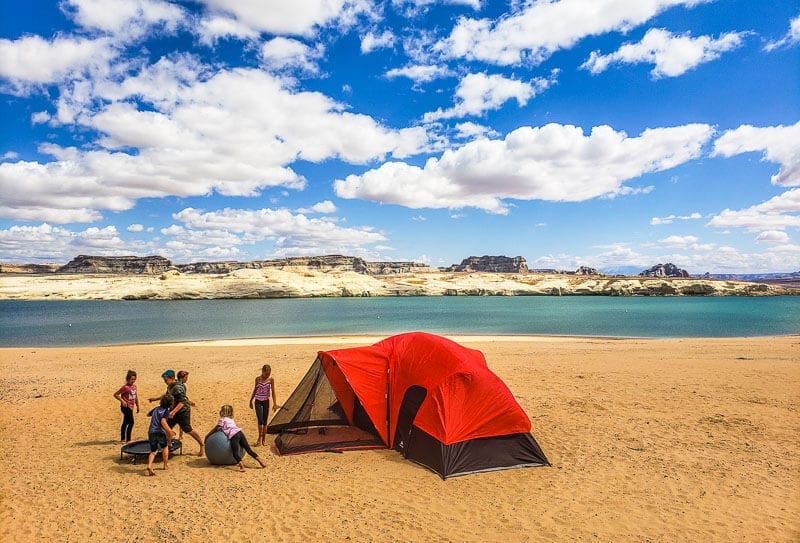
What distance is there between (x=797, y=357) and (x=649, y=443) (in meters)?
20.4

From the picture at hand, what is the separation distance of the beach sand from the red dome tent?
1.47 ft

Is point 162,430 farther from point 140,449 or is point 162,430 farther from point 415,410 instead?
point 415,410

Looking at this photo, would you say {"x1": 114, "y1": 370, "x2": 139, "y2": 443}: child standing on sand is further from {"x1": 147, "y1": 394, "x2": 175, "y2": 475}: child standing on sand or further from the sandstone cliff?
the sandstone cliff

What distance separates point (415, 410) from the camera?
10.7m

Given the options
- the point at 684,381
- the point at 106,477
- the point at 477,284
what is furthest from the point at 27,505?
the point at 477,284

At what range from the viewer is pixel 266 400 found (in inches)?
451

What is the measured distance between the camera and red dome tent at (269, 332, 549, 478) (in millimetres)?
9977

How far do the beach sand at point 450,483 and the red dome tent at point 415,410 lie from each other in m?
0.45

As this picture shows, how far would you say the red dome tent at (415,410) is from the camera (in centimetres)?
998

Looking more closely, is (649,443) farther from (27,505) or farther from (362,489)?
(27,505)

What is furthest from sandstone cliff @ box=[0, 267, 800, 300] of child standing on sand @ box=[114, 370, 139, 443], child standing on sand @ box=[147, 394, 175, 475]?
child standing on sand @ box=[147, 394, 175, 475]

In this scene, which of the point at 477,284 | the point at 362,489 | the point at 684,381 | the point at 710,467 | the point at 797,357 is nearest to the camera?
the point at 362,489

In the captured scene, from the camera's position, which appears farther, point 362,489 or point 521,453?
point 521,453

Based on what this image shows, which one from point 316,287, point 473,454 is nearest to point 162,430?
point 473,454
